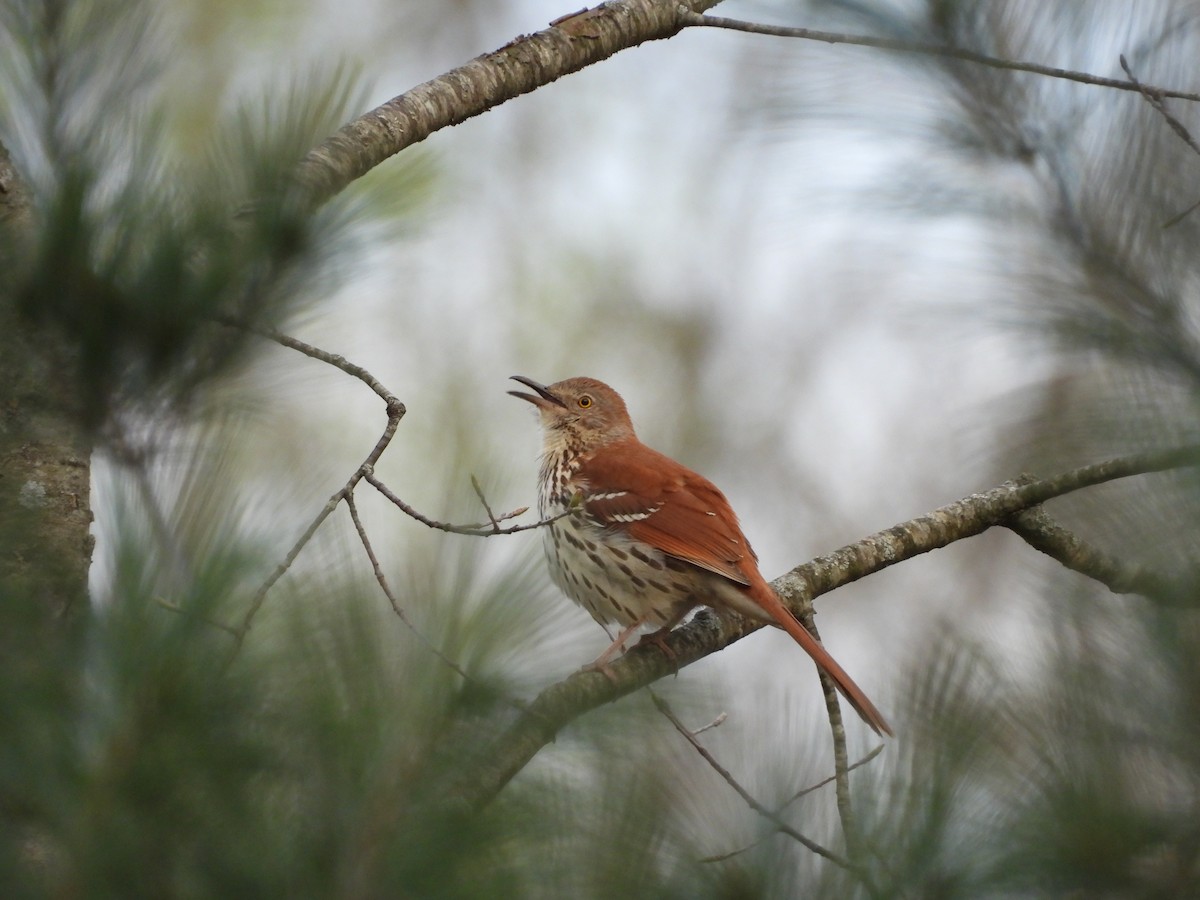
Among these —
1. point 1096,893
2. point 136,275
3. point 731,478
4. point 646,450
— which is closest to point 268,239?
point 136,275

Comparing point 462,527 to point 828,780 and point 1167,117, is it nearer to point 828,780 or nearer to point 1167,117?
point 828,780

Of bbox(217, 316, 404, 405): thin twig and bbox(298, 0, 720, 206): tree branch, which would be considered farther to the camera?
bbox(298, 0, 720, 206): tree branch

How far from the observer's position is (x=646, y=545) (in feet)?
13.8

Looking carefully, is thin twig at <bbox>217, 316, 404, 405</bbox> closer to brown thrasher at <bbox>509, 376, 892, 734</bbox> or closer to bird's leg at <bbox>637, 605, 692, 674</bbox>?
brown thrasher at <bbox>509, 376, 892, 734</bbox>

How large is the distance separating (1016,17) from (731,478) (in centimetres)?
755

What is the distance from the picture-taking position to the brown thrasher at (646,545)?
391 centimetres

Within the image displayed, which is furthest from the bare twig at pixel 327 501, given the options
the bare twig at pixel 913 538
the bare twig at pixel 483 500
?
the bare twig at pixel 913 538

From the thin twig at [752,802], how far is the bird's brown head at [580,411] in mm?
3352

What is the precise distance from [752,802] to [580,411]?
3.59 metres

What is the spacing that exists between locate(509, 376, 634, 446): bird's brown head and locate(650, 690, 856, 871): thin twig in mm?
3352

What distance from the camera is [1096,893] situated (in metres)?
1.36

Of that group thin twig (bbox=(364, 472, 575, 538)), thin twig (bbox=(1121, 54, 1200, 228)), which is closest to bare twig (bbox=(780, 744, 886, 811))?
thin twig (bbox=(364, 472, 575, 538))

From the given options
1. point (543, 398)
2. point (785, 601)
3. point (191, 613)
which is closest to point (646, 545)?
point (785, 601)

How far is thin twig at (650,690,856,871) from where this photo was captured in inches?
59.7
